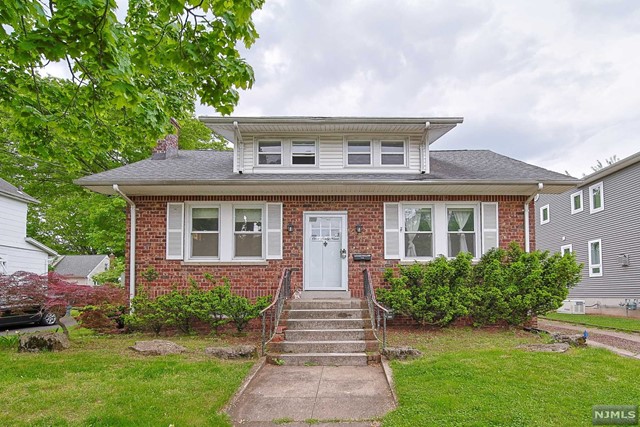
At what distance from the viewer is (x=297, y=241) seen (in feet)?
34.6

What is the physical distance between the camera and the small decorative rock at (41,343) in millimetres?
7988

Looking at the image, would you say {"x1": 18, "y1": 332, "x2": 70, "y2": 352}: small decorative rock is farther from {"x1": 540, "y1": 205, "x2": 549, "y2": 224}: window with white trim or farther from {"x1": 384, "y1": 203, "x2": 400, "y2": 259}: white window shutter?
{"x1": 540, "y1": 205, "x2": 549, "y2": 224}: window with white trim

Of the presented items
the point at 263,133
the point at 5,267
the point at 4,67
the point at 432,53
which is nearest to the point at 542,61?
the point at 432,53

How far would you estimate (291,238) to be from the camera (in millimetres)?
10539

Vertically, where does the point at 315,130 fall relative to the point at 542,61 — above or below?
below

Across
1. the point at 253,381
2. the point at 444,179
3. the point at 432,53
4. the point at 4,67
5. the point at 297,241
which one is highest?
the point at 432,53

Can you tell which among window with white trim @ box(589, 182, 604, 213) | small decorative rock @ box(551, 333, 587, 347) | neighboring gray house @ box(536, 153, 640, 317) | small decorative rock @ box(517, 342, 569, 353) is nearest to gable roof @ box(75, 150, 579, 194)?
small decorative rock @ box(551, 333, 587, 347)

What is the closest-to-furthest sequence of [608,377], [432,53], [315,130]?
[608,377]
[315,130]
[432,53]

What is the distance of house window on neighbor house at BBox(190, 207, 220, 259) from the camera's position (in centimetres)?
1065

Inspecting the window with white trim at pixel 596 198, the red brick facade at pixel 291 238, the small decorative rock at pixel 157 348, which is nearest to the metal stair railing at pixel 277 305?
the red brick facade at pixel 291 238

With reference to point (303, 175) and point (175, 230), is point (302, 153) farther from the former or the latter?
point (175, 230)

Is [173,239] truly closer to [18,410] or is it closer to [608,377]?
[18,410]

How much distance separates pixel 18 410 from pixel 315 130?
A: 8065 mm

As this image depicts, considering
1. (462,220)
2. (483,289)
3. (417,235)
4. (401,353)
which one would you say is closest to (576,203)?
A: (462,220)
